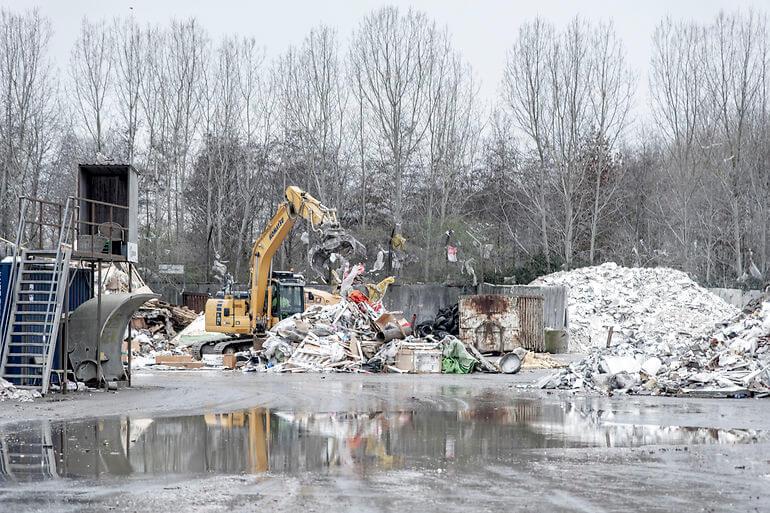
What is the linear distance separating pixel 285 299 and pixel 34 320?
46.9 feet

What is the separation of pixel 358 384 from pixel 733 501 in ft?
52.1

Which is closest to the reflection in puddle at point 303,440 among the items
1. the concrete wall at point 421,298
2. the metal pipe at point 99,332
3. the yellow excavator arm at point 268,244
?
the metal pipe at point 99,332

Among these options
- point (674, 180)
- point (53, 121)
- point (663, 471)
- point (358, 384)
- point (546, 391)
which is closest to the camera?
point (663, 471)

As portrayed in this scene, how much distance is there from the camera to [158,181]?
5688 centimetres

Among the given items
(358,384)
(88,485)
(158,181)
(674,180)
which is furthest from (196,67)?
(88,485)

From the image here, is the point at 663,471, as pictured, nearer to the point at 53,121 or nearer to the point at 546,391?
the point at 546,391

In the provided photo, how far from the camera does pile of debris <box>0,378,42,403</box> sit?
730 inches

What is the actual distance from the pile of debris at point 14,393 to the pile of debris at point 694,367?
37.4ft

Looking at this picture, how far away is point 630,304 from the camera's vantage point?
41.7 meters

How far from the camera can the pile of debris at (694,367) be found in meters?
20.3

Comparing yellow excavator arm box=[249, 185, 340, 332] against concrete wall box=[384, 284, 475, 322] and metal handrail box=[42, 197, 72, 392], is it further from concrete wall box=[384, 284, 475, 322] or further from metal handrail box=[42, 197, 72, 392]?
Answer: metal handrail box=[42, 197, 72, 392]

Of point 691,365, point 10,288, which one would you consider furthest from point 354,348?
point 10,288

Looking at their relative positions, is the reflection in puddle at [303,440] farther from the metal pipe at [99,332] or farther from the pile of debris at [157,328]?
the pile of debris at [157,328]

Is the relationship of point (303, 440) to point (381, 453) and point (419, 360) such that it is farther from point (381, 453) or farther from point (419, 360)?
point (419, 360)
